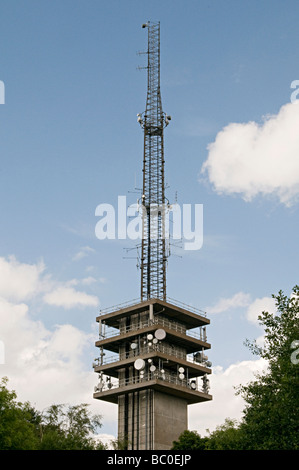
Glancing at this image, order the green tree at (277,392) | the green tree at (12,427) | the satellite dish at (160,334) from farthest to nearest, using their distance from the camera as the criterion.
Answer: the satellite dish at (160,334) < the green tree at (12,427) < the green tree at (277,392)

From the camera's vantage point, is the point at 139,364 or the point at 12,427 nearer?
the point at 12,427

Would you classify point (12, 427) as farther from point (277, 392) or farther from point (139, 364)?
point (277, 392)

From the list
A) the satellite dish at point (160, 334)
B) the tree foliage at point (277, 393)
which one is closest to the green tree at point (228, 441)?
the tree foliage at point (277, 393)

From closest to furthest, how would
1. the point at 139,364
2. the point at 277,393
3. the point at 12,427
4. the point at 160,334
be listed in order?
the point at 277,393 → the point at 12,427 → the point at 139,364 → the point at 160,334

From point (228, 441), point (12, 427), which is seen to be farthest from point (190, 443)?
point (12, 427)

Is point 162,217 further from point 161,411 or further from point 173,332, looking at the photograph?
point 161,411

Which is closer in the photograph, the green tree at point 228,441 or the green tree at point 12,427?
the green tree at point 228,441

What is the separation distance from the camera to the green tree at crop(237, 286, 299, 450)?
40.2m

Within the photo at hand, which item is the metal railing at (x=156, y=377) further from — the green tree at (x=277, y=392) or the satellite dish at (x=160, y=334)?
the green tree at (x=277, y=392)

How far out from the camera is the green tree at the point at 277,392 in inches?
1581

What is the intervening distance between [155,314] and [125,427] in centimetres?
1434

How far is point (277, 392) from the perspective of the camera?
1690 inches

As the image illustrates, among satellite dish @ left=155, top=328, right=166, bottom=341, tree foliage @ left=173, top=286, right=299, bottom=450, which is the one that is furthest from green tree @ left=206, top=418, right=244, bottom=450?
satellite dish @ left=155, top=328, right=166, bottom=341
